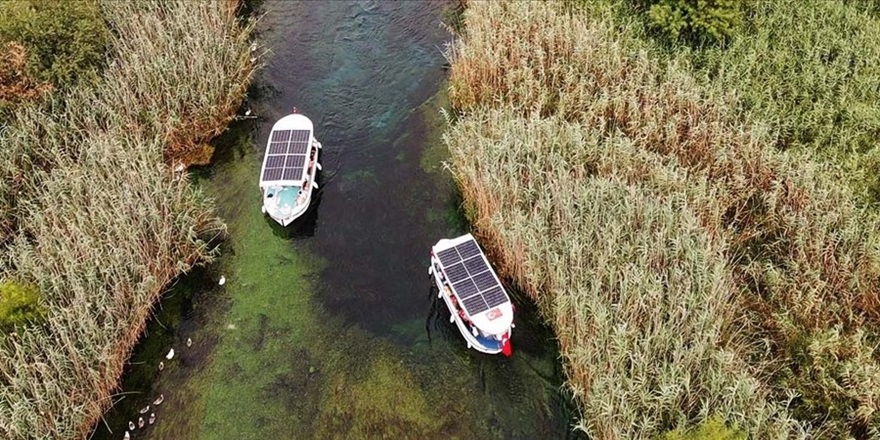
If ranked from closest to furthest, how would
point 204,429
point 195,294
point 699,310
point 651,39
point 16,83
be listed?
1. point 699,310
2. point 204,429
3. point 195,294
4. point 16,83
5. point 651,39

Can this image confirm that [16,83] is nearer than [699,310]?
No

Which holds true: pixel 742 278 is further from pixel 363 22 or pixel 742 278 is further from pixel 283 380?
pixel 363 22

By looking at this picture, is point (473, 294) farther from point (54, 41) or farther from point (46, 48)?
point (54, 41)

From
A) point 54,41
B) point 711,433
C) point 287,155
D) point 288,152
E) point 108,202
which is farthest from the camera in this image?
point 54,41

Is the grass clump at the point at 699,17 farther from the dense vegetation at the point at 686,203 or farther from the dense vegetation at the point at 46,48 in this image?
the dense vegetation at the point at 46,48

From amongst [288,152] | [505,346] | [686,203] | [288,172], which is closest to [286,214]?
[288,172]

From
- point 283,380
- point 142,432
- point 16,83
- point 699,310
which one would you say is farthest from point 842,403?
point 16,83
